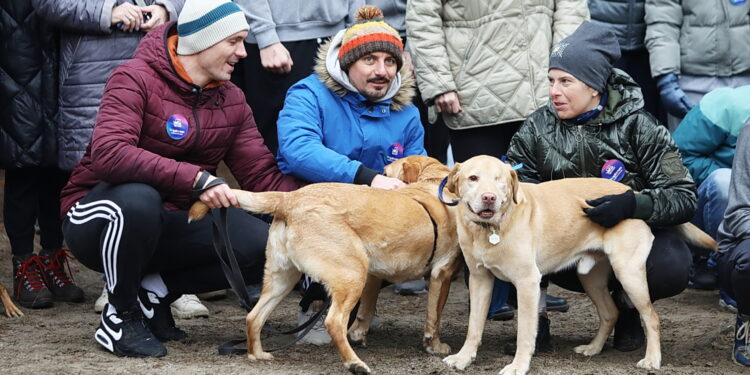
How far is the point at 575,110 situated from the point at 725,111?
5.31 feet

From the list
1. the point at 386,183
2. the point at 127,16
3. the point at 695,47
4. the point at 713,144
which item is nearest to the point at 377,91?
the point at 386,183

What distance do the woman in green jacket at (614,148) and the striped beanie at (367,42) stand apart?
2.86ft

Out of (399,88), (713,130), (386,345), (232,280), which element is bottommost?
(386,345)

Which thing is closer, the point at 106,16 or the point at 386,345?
the point at 386,345

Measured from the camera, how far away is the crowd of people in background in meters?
4.96

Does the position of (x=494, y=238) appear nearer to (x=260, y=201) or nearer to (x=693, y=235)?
(x=260, y=201)

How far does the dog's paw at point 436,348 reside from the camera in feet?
16.8

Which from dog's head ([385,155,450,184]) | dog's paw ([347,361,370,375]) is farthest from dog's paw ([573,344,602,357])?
dog's paw ([347,361,370,375])

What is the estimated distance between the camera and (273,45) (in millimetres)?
6227

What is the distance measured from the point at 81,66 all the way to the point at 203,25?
125cm

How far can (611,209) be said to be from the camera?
4.82m

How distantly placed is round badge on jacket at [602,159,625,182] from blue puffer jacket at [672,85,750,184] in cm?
140

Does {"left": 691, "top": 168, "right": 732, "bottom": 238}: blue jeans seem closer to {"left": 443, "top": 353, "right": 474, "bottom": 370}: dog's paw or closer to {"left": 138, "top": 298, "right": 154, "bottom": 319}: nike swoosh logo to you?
{"left": 443, "top": 353, "right": 474, "bottom": 370}: dog's paw

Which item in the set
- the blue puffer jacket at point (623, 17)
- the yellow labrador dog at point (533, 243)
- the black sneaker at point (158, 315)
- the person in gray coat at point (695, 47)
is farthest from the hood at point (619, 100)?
the black sneaker at point (158, 315)
